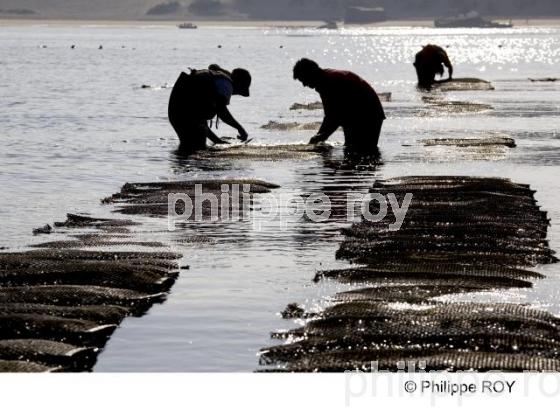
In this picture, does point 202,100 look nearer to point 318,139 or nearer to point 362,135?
point 318,139

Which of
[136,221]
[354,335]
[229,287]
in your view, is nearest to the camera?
[354,335]

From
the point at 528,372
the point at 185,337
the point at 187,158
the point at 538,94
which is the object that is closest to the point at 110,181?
the point at 187,158

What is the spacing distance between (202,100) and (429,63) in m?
31.3

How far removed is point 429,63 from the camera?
191ft

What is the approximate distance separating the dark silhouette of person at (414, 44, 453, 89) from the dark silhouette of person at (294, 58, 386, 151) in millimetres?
24462

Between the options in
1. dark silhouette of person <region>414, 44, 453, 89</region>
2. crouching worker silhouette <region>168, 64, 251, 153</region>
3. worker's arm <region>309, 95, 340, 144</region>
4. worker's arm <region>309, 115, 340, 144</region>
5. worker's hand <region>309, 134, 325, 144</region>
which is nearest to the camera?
crouching worker silhouette <region>168, 64, 251, 153</region>

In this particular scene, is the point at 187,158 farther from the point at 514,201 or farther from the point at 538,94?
the point at 538,94

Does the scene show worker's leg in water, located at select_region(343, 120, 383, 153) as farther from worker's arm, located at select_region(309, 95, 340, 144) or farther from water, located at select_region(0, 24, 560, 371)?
worker's arm, located at select_region(309, 95, 340, 144)

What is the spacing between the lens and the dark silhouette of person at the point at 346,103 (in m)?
25.9

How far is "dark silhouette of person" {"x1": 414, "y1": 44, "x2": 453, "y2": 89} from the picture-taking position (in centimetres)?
5436

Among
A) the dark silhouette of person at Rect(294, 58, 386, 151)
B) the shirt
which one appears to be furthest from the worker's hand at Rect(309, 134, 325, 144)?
the shirt
